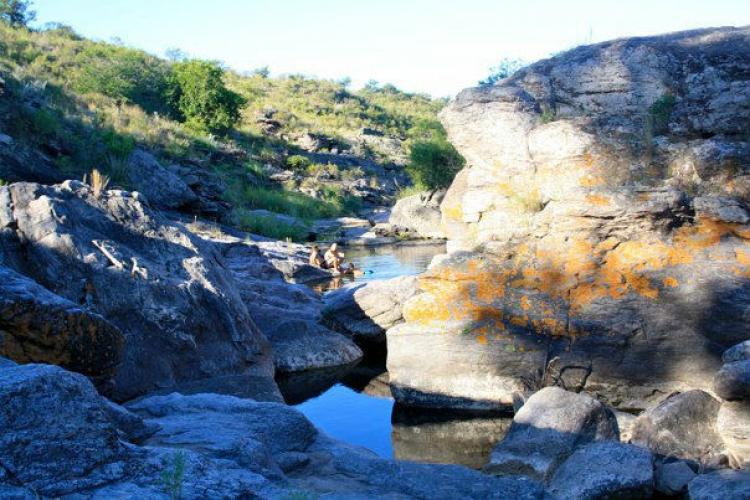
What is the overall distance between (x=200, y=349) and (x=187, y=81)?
3317cm

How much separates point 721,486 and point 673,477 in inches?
22.4

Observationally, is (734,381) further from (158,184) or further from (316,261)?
(158,184)

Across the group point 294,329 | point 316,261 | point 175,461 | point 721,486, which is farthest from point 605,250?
point 316,261

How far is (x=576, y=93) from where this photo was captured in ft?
31.8

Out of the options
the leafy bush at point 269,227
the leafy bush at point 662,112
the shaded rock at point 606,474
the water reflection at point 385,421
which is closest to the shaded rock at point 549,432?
the shaded rock at point 606,474

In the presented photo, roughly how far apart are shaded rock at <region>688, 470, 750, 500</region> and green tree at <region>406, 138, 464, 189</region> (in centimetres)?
2763

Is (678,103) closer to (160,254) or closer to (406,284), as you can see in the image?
(406,284)

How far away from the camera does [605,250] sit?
7.96 metres

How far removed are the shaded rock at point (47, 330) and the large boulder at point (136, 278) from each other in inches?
50.5

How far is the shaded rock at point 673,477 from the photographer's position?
5.38 m

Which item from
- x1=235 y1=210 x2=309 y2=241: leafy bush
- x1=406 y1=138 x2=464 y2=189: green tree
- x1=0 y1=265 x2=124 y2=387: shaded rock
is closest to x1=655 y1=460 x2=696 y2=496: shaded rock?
x1=0 y1=265 x2=124 y2=387: shaded rock

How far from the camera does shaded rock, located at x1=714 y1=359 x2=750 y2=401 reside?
592 cm

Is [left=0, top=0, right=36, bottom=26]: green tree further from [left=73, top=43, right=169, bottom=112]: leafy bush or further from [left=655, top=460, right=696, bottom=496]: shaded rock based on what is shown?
[left=655, top=460, right=696, bottom=496]: shaded rock

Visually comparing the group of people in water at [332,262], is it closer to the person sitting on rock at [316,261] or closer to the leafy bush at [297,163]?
the person sitting on rock at [316,261]
